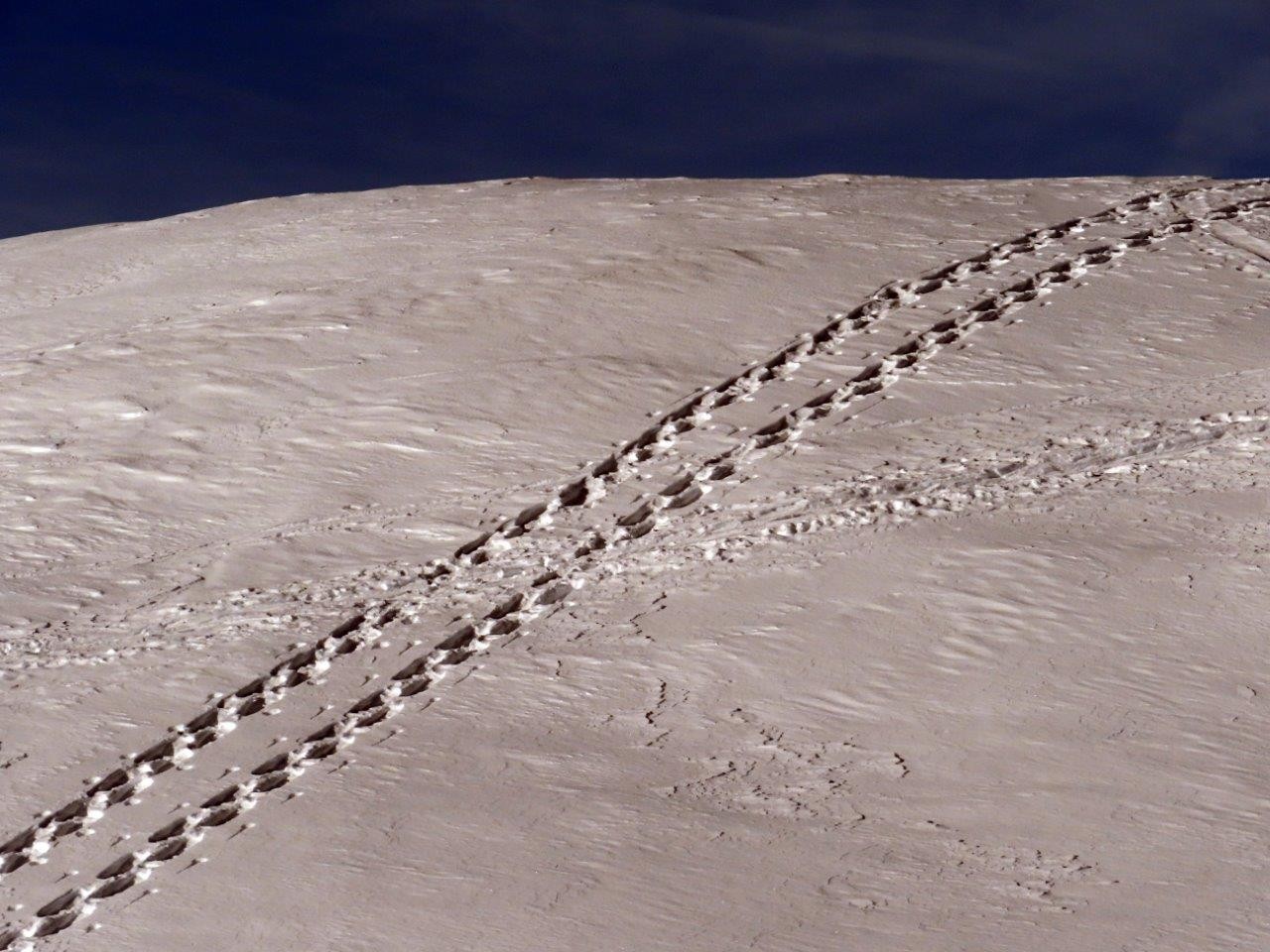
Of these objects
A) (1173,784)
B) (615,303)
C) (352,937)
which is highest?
(615,303)

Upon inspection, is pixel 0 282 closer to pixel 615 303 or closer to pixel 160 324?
pixel 160 324

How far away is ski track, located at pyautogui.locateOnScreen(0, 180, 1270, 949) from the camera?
3791 mm

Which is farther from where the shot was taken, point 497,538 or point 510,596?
point 497,538

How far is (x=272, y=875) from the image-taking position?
3.59m

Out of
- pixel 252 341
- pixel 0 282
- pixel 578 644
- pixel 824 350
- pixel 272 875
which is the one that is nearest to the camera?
pixel 272 875

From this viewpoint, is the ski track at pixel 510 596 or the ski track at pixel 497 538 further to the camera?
the ski track at pixel 497 538

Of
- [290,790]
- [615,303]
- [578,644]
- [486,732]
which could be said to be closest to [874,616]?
[578,644]

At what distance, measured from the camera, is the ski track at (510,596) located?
3791 mm

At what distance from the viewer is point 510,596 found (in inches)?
189

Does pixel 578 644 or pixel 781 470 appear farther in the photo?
pixel 781 470

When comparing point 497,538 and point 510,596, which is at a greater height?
point 497,538

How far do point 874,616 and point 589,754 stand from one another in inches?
43.3

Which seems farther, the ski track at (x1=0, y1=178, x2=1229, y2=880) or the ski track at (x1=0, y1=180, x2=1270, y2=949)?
the ski track at (x1=0, y1=178, x2=1229, y2=880)

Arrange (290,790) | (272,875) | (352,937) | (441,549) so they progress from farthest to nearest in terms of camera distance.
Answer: (441,549) < (290,790) < (272,875) < (352,937)
